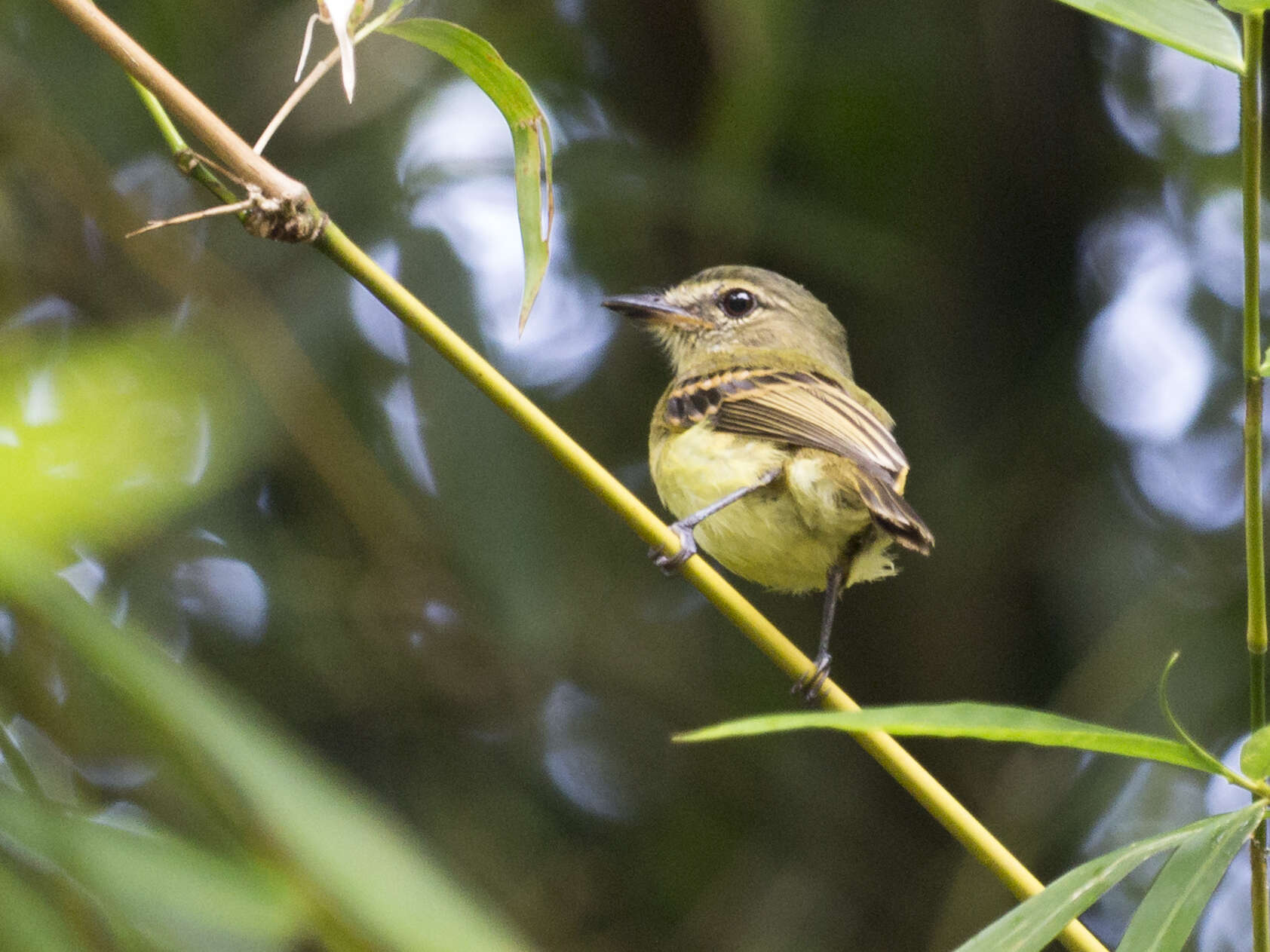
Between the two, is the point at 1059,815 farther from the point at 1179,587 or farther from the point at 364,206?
the point at 364,206

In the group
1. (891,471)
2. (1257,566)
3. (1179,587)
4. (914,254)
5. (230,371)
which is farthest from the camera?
(914,254)

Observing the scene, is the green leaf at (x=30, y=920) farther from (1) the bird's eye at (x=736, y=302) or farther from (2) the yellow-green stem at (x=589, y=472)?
(1) the bird's eye at (x=736, y=302)

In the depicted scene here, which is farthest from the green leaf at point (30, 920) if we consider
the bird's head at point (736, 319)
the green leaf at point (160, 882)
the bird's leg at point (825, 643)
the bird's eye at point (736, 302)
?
the bird's eye at point (736, 302)

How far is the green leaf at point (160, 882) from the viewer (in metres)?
1.51

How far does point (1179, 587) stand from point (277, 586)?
7.82ft

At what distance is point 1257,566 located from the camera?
1140mm

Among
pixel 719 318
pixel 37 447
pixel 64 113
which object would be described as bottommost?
pixel 37 447

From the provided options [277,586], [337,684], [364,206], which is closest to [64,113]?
[364,206]

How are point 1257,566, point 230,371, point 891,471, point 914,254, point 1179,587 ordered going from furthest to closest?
point 914,254
point 1179,587
point 230,371
point 891,471
point 1257,566

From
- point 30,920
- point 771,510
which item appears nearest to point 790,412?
point 771,510

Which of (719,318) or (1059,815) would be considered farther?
(1059,815)

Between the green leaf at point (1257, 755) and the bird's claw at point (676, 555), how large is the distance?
58 cm

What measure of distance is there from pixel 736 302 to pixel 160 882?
195cm

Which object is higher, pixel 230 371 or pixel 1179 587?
pixel 230 371
